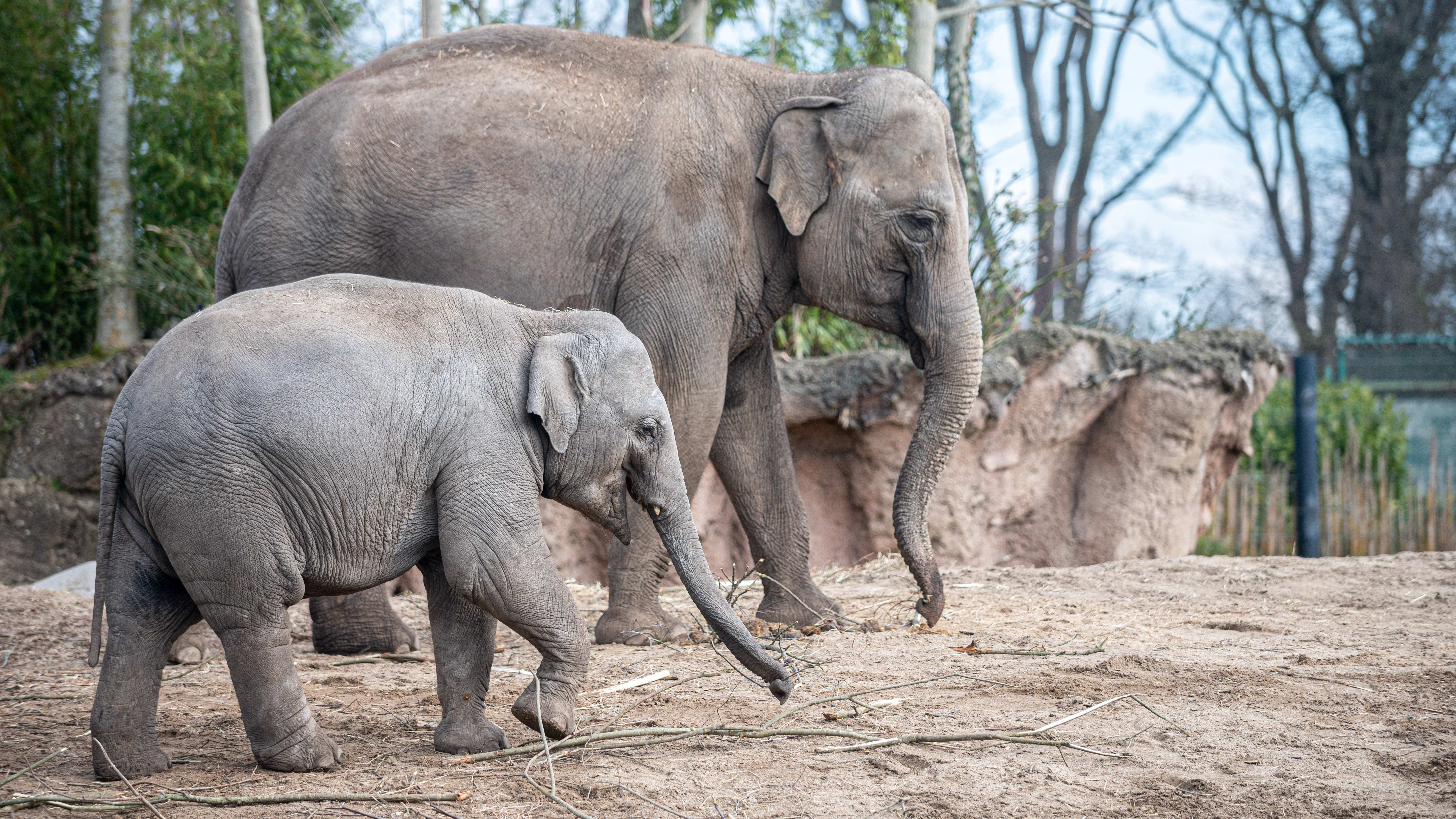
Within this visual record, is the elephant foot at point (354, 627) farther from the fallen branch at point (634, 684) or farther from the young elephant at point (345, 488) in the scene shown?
the young elephant at point (345, 488)

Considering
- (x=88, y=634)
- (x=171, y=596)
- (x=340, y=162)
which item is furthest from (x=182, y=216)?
(x=171, y=596)

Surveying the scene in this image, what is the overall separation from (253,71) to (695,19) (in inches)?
118

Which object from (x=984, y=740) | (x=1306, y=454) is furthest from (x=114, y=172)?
(x=1306, y=454)

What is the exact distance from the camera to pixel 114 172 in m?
9.49

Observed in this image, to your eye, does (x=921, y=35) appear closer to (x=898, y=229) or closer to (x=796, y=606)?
(x=898, y=229)

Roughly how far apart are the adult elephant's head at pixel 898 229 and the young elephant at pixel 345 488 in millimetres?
1862

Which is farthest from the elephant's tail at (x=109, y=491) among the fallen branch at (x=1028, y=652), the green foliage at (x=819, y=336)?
the green foliage at (x=819, y=336)

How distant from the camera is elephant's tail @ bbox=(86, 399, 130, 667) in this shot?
335cm

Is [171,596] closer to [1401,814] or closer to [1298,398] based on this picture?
[1401,814]

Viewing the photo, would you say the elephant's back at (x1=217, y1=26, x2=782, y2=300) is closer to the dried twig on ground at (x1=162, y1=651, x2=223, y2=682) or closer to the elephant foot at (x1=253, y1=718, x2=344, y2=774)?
the dried twig on ground at (x1=162, y1=651, x2=223, y2=682)

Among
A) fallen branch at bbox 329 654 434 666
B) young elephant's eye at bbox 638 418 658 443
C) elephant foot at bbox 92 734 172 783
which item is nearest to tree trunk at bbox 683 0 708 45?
fallen branch at bbox 329 654 434 666

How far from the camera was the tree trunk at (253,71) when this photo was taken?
8078 mm

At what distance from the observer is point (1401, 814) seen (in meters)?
3.06

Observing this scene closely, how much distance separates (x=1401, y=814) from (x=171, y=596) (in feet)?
10.3
